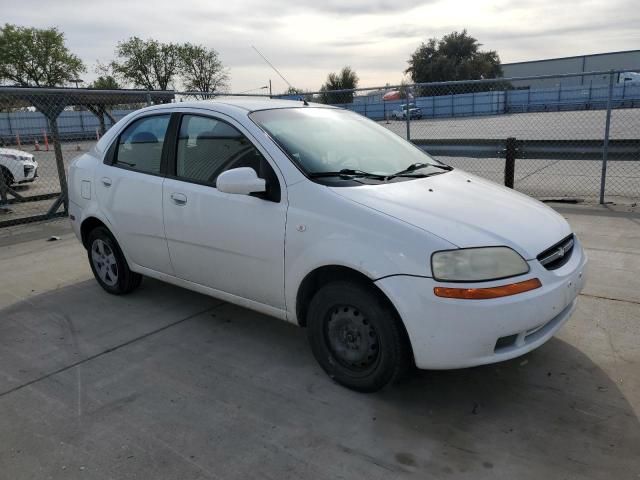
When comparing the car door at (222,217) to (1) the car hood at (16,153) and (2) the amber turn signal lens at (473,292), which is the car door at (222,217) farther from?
(1) the car hood at (16,153)

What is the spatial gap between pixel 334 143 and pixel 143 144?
166 cm

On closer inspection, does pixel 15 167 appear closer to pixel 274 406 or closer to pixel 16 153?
pixel 16 153

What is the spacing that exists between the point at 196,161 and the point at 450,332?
2.19m

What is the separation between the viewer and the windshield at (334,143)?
11.1ft

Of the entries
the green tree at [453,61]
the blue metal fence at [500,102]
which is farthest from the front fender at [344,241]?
the green tree at [453,61]

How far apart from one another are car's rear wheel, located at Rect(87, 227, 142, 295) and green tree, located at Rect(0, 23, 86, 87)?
44.2 metres

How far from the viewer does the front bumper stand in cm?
261

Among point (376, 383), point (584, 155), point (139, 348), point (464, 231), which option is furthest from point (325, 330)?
point (584, 155)

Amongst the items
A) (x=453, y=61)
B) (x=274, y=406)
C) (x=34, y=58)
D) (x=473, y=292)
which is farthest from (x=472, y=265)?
(x=453, y=61)

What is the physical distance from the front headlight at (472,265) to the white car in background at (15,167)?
10377 mm

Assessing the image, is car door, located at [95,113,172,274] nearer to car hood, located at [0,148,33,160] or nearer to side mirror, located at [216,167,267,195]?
side mirror, located at [216,167,267,195]

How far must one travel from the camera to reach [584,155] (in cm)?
746

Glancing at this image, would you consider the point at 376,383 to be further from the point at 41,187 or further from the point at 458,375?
the point at 41,187

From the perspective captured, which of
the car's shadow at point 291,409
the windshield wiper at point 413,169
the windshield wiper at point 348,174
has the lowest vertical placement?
the car's shadow at point 291,409
